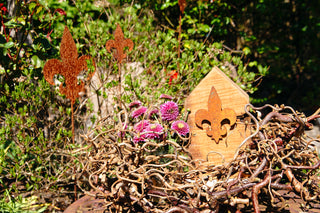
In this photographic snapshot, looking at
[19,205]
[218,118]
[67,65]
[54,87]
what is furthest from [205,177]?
[54,87]

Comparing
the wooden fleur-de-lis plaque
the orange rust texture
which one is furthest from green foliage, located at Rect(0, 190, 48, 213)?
the wooden fleur-de-lis plaque

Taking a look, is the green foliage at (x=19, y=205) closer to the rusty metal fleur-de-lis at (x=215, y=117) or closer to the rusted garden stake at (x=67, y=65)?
the rusted garden stake at (x=67, y=65)

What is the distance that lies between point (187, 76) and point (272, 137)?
1.46 metres

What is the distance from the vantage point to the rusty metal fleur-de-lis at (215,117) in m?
1.73

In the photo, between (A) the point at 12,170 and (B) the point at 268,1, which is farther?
(B) the point at 268,1

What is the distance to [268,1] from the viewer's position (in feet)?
13.7

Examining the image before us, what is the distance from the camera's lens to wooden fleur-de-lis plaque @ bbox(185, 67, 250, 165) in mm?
1750

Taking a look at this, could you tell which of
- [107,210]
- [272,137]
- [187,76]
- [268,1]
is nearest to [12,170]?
[107,210]

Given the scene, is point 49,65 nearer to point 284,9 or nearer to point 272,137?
point 272,137

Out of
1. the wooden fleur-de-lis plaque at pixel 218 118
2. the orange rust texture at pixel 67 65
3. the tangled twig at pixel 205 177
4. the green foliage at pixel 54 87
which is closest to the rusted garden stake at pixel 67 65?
the orange rust texture at pixel 67 65

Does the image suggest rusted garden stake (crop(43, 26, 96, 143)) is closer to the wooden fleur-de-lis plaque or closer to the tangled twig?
the tangled twig

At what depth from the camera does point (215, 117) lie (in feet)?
5.77

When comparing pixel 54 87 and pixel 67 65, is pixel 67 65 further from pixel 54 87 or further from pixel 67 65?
pixel 54 87

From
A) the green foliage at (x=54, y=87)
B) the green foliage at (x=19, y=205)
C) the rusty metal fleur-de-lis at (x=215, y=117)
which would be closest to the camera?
the rusty metal fleur-de-lis at (x=215, y=117)
